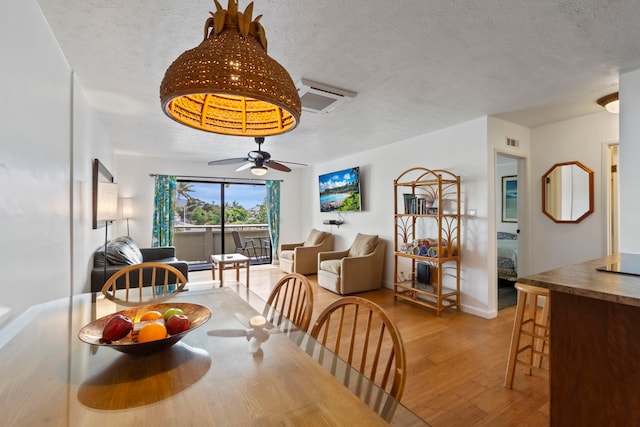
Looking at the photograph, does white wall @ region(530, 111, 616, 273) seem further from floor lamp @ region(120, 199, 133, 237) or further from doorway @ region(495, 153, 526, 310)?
floor lamp @ region(120, 199, 133, 237)

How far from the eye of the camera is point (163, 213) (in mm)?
5855

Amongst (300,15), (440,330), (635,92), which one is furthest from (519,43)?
(440,330)

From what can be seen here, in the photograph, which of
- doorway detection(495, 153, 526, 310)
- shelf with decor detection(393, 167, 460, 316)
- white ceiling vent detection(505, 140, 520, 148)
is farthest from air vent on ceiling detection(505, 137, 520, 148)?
shelf with decor detection(393, 167, 460, 316)

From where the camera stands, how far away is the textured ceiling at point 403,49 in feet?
5.43

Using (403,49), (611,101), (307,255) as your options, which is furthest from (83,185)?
(611,101)

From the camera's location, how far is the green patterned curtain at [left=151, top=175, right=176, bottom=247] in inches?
229

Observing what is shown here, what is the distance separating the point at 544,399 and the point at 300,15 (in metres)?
2.79

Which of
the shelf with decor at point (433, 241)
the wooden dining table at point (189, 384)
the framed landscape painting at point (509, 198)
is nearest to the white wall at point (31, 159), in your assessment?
the wooden dining table at point (189, 384)

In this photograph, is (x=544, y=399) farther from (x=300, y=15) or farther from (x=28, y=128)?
(x=28, y=128)

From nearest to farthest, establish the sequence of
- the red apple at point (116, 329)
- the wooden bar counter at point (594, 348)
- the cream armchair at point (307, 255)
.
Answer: the red apple at point (116, 329)
the wooden bar counter at point (594, 348)
the cream armchair at point (307, 255)

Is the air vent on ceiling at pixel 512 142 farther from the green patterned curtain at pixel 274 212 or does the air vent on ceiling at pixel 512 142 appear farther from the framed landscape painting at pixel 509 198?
the green patterned curtain at pixel 274 212

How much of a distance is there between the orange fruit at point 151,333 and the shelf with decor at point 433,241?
313 centimetres

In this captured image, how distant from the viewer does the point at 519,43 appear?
1.96 meters

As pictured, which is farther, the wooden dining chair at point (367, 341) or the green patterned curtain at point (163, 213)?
the green patterned curtain at point (163, 213)
